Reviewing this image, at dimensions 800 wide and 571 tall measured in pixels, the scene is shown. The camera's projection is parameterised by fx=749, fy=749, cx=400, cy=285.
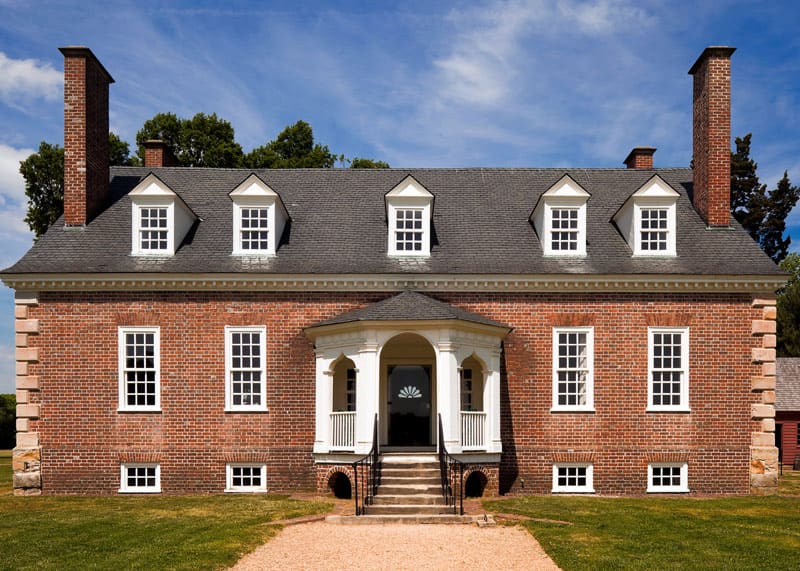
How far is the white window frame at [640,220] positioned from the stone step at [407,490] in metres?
9.14

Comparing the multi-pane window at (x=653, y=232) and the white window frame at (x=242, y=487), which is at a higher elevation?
the multi-pane window at (x=653, y=232)

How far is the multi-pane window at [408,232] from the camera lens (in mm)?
21453

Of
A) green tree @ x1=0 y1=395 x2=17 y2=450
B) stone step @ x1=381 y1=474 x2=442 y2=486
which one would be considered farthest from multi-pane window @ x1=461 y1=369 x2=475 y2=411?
green tree @ x1=0 y1=395 x2=17 y2=450

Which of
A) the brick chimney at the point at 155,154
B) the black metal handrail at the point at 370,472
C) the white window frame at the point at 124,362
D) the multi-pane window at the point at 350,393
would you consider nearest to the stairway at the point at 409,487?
the black metal handrail at the point at 370,472

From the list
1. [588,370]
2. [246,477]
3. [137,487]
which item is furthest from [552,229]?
[137,487]

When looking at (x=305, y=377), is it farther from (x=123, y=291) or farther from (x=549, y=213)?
(x=549, y=213)

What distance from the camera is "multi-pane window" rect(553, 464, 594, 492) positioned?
2036 cm

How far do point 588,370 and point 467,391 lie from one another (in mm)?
3393

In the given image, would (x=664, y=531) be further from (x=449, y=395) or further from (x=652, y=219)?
(x=652, y=219)

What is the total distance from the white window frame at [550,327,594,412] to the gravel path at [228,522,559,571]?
6.35 m

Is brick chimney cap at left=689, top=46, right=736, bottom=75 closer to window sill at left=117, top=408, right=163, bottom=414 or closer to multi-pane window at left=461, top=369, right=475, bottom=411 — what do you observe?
multi-pane window at left=461, top=369, right=475, bottom=411

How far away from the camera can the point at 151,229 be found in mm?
20969

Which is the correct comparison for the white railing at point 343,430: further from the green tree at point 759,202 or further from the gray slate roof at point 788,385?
the green tree at point 759,202

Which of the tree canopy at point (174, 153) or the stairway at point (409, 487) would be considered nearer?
the stairway at point (409, 487)
